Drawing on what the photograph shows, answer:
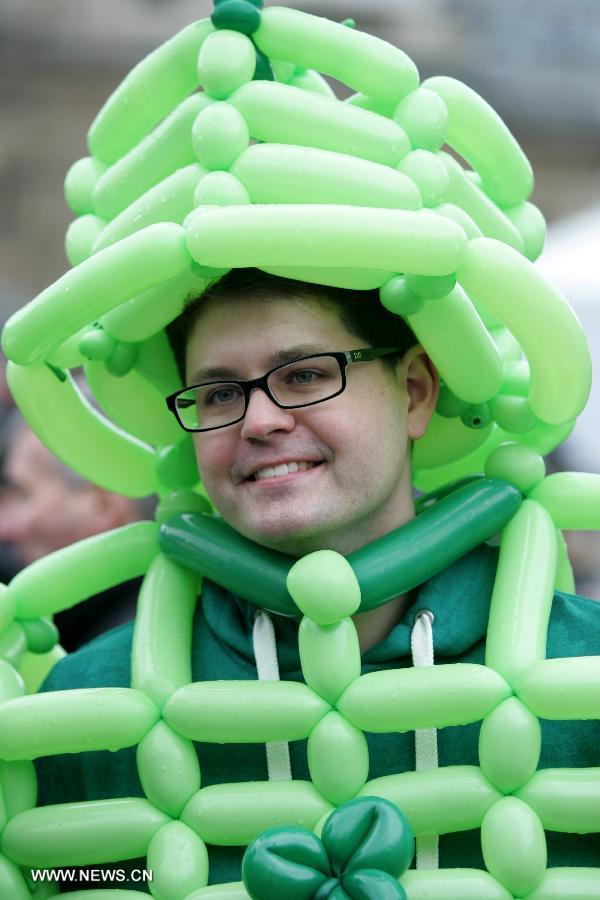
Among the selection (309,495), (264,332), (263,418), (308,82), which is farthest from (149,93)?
(309,495)

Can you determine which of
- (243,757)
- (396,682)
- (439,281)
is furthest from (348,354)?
(243,757)

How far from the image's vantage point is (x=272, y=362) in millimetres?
1676

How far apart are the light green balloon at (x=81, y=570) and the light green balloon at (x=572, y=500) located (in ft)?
2.00

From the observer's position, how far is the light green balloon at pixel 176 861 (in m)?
1.53

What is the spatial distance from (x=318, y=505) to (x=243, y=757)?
0.37 meters

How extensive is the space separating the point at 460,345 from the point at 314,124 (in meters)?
0.36

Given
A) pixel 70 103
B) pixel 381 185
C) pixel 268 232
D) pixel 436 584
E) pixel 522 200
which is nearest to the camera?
pixel 268 232

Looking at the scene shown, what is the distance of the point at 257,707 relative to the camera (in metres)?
1.58

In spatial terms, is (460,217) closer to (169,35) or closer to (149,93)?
(149,93)

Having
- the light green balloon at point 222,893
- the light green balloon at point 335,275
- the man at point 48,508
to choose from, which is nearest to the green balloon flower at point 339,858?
the light green balloon at point 222,893

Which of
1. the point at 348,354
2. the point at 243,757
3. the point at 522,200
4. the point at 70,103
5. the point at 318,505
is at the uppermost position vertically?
the point at 70,103

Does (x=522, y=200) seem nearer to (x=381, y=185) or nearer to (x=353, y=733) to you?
(x=381, y=185)

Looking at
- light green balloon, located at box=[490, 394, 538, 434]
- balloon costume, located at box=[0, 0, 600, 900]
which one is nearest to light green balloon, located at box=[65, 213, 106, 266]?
balloon costume, located at box=[0, 0, 600, 900]

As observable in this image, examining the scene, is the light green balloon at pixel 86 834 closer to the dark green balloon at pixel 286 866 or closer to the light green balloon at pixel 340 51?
the dark green balloon at pixel 286 866
